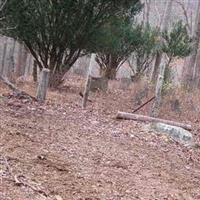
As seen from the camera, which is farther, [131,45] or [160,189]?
[131,45]

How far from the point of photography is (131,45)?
21.0 metres

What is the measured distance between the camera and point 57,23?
46.7 feet

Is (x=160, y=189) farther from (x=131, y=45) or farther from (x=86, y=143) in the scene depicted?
(x=131, y=45)

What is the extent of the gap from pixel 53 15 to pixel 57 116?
5484mm

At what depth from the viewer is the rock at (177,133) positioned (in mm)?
9500

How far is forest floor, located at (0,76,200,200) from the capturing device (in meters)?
5.75

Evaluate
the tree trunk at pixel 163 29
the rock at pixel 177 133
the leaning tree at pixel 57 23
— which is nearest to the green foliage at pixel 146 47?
the tree trunk at pixel 163 29

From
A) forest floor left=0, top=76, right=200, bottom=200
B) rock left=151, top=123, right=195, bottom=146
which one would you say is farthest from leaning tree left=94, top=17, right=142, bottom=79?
rock left=151, top=123, right=195, bottom=146

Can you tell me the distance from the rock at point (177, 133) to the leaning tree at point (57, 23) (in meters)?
5.49

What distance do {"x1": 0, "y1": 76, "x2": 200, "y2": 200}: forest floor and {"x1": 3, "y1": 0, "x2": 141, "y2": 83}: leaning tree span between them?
420cm

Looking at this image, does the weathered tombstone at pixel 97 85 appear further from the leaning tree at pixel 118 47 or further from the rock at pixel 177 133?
the rock at pixel 177 133

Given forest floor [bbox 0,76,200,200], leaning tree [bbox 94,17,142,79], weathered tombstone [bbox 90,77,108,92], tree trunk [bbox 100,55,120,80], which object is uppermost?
leaning tree [bbox 94,17,142,79]

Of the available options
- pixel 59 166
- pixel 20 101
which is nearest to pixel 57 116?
pixel 20 101

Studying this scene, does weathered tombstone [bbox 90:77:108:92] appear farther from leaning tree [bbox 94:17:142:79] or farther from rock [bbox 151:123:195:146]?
rock [bbox 151:123:195:146]
